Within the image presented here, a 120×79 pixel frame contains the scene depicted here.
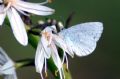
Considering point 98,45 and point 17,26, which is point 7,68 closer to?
point 17,26

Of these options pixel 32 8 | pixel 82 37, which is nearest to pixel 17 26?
pixel 32 8

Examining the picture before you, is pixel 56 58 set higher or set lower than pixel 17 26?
lower

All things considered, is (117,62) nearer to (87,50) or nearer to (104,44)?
(104,44)

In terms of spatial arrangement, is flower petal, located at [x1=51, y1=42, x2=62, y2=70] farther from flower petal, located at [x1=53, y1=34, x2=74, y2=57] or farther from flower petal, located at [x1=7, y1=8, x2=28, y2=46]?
flower petal, located at [x1=7, y1=8, x2=28, y2=46]

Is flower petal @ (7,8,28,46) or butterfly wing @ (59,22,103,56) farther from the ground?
flower petal @ (7,8,28,46)

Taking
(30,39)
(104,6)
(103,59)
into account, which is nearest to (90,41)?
(30,39)

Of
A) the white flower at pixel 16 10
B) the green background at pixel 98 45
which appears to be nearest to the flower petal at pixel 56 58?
the white flower at pixel 16 10

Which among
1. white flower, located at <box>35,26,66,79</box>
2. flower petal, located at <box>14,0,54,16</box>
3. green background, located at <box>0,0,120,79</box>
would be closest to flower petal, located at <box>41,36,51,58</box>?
white flower, located at <box>35,26,66,79</box>

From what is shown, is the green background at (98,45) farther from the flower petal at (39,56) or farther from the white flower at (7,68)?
the flower petal at (39,56)
